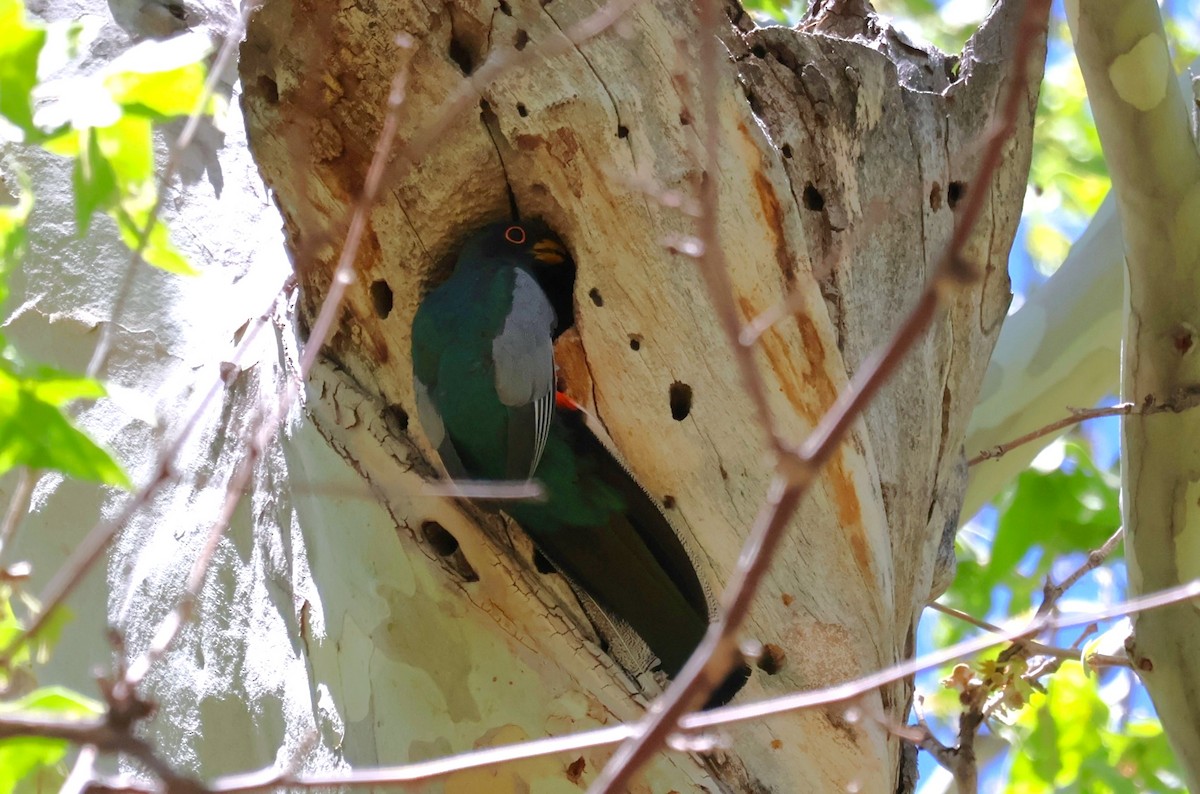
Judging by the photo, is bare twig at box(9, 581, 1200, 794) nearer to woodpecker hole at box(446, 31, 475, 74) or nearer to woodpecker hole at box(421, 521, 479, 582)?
woodpecker hole at box(421, 521, 479, 582)

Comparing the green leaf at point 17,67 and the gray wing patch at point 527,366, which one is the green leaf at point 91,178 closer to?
the green leaf at point 17,67

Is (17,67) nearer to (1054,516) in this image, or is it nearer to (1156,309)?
(1156,309)

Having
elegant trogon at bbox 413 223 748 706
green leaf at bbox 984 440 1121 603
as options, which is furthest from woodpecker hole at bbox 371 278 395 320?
green leaf at bbox 984 440 1121 603

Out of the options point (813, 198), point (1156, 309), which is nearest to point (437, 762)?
point (813, 198)

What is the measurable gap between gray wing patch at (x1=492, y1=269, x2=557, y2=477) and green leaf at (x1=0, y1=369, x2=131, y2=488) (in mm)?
1052

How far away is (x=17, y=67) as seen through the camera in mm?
1241

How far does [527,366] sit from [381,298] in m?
0.41

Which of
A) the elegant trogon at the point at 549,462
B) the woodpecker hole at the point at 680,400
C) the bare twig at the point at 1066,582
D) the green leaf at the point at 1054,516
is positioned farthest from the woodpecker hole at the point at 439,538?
the green leaf at the point at 1054,516

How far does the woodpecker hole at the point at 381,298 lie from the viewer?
243cm

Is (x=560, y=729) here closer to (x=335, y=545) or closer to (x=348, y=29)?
(x=335, y=545)

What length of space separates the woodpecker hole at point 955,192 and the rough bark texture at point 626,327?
0.34 ft

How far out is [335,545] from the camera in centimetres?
213

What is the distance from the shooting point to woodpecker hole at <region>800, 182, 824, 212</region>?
2.40 m

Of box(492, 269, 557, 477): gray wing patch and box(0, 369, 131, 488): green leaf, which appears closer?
box(0, 369, 131, 488): green leaf
